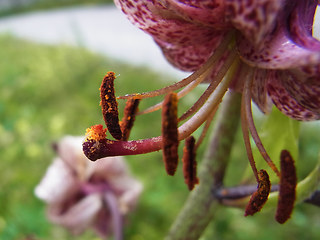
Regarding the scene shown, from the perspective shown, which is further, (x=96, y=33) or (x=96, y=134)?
(x=96, y=33)

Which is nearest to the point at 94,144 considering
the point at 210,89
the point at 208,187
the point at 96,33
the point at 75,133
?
the point at 210,89

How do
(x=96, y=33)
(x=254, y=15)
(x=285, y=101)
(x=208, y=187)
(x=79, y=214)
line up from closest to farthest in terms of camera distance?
(x=254, y=15) → (x=285, y=101) → (x=208, y=187) → (x=79, y=214) → (x=96, y=33)

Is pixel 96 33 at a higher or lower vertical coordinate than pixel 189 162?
lower

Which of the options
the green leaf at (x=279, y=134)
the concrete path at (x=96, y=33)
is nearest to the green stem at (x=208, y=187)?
the green leaf at (x=279, y=134)

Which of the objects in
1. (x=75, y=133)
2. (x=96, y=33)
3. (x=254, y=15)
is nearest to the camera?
(x=254, y=15)

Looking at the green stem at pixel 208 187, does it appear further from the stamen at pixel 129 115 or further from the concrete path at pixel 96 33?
the concrete path at pixel 96 33

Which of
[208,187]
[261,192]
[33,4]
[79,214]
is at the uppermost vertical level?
[261,192]

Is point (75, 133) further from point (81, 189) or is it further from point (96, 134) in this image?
point (96, 134)

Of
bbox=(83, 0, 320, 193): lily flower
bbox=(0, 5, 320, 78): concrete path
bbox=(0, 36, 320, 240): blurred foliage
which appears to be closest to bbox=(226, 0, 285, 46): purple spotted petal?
bbox=(83, 0, 320, 193): lily flower
